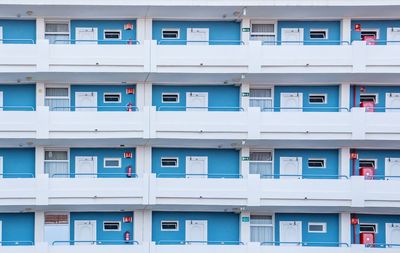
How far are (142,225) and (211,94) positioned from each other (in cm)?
568

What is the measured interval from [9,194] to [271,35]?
11528 millimetres

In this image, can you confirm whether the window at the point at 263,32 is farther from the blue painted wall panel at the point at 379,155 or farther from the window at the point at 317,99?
the blue painted wall panel at the point at 379,155

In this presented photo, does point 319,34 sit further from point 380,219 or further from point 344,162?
point 380,219

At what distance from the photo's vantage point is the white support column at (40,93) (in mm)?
24094

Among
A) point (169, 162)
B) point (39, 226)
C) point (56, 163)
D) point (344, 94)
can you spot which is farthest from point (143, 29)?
point (39, 226)

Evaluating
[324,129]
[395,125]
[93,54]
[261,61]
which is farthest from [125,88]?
[395,125]

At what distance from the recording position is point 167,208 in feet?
77.9

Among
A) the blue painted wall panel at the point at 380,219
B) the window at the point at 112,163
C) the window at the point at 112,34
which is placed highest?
Answer: the window at the point at 112,34

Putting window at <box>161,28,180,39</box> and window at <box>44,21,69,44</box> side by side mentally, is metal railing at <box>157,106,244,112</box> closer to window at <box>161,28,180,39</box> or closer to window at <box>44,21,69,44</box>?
window at <box>161,28,180,39</box>

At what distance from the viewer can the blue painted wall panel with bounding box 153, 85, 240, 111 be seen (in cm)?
2458

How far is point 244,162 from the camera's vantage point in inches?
952

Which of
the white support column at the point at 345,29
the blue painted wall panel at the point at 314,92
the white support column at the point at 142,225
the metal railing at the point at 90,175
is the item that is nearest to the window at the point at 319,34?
the white support column at the point at 345,29

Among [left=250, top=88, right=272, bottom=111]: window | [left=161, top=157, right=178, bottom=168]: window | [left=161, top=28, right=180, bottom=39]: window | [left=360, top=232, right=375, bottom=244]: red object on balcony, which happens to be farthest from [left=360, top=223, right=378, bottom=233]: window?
[left=161, top=28, right=180, bottom=39]: window

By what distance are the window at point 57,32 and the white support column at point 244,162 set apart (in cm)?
805
